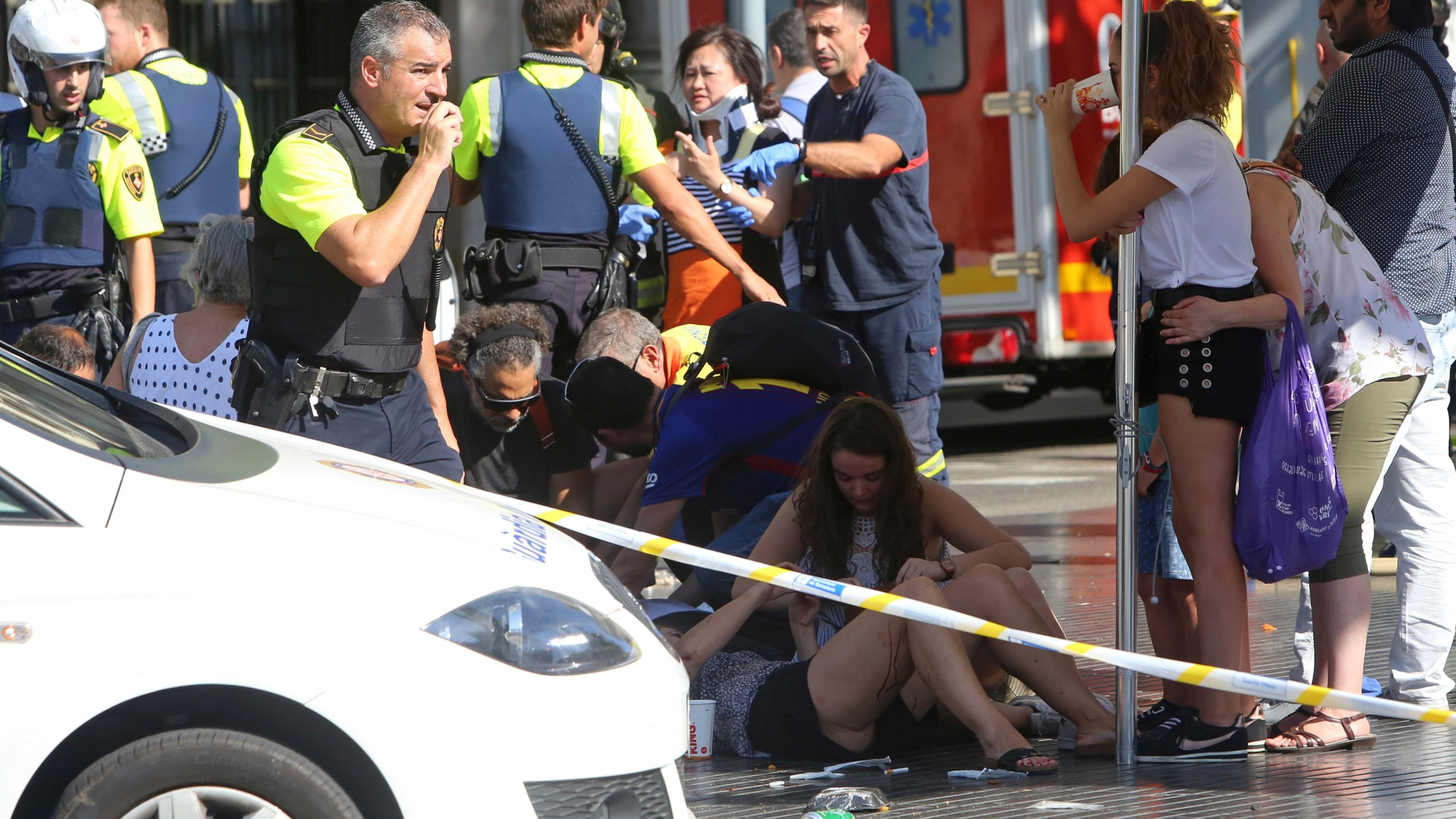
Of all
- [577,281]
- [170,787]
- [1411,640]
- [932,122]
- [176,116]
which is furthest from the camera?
[932,122]

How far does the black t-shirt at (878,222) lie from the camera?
624cm

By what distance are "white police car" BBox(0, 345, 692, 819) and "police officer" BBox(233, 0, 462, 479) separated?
1311mm

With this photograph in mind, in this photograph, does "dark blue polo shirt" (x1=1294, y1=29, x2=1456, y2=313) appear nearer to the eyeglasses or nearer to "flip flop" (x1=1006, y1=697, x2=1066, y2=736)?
"flip flop" (x1=1006, y1=697, x2=1066, y2=736)

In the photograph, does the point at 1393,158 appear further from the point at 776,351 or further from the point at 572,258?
the point at 572,258

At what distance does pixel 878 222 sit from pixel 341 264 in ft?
9.06

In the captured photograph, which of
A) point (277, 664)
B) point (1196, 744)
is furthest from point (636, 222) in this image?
point (277, 664)

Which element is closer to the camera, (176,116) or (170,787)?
(170,787)

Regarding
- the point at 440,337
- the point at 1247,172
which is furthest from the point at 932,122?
the point at 1247,172

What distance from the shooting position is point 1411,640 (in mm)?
4484

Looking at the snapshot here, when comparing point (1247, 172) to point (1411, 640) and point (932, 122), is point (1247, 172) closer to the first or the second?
point (1411, 640)

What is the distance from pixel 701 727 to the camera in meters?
4.24

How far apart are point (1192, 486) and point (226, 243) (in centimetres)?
270

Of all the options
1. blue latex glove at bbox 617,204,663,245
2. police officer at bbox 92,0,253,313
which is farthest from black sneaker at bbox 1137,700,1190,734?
police officer at bbox 92,0,253,313

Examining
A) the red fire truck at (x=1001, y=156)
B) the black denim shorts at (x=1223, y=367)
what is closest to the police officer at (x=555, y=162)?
the black denim shorts at (x=1223, y=367)
